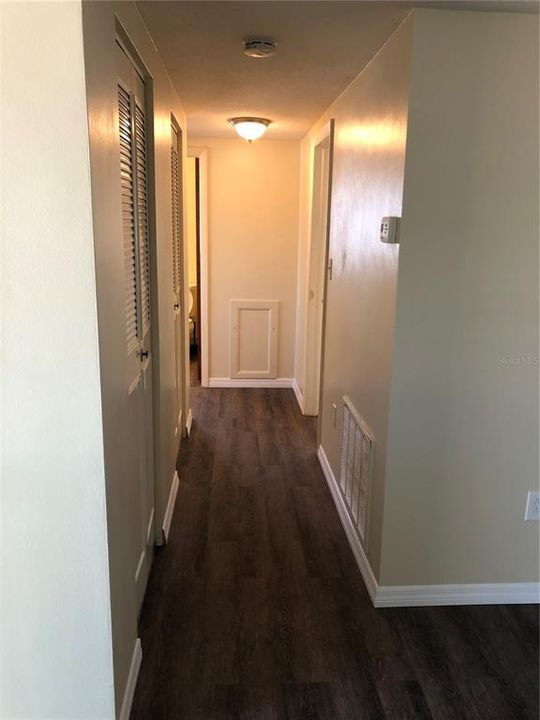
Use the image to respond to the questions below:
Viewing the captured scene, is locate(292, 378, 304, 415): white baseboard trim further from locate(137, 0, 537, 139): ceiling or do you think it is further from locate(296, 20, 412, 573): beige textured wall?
locate(137, 0, 537, 139): ceiling

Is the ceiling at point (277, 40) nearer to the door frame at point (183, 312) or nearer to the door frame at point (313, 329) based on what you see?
the door frame at point (183, 312)

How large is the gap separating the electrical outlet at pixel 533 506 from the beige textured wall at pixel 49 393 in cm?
168

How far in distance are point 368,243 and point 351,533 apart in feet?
4.57

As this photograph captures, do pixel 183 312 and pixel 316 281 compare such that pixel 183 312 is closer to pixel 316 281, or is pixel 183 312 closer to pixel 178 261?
pixel 178 261

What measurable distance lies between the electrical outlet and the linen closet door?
1551 mm

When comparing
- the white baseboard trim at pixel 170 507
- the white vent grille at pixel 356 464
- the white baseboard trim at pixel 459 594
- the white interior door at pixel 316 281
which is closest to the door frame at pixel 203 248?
the white interior door at pixel 316 281

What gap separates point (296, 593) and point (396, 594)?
1.36ft

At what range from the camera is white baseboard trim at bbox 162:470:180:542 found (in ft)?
9.07

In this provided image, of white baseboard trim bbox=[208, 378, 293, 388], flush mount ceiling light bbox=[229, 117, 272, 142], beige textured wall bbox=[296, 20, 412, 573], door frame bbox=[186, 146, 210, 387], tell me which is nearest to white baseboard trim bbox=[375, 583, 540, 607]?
beige textured wall bbox=[296, 20, 412, 573]

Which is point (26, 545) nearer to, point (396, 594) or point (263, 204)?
point (396, 594)

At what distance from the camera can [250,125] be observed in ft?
12.8

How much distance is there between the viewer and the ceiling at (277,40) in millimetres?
1865

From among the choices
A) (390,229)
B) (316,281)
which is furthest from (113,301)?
(316,281)

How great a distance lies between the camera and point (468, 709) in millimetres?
1833
